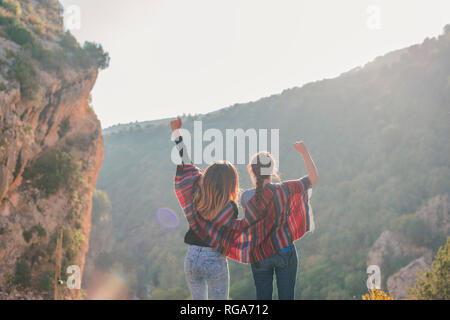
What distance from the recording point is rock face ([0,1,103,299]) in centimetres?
1150

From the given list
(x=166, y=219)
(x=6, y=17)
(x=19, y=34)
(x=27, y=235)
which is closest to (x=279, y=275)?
(x=27, y=235)

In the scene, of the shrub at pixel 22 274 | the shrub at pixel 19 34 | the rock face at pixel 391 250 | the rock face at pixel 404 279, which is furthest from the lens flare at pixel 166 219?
the shrub at pixel 19 34

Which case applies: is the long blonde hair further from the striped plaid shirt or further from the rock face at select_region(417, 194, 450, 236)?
the rock face at select_region(417, 194, 450, 236)

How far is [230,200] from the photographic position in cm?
292

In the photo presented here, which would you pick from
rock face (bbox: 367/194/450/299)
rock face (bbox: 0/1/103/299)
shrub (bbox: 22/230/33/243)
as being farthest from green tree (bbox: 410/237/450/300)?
shrub (bbox: 22/230/33/243)

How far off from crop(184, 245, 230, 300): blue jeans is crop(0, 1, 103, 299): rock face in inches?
389

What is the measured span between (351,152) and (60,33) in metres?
31.8

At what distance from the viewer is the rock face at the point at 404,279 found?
21.1 meters

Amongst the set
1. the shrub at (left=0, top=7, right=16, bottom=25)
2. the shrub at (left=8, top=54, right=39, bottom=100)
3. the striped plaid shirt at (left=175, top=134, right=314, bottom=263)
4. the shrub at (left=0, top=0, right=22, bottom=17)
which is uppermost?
the shrub at (left=0, top=0, right=22, bottom=17)

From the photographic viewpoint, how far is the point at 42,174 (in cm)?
1413

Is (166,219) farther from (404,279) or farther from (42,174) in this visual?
(42,174)
